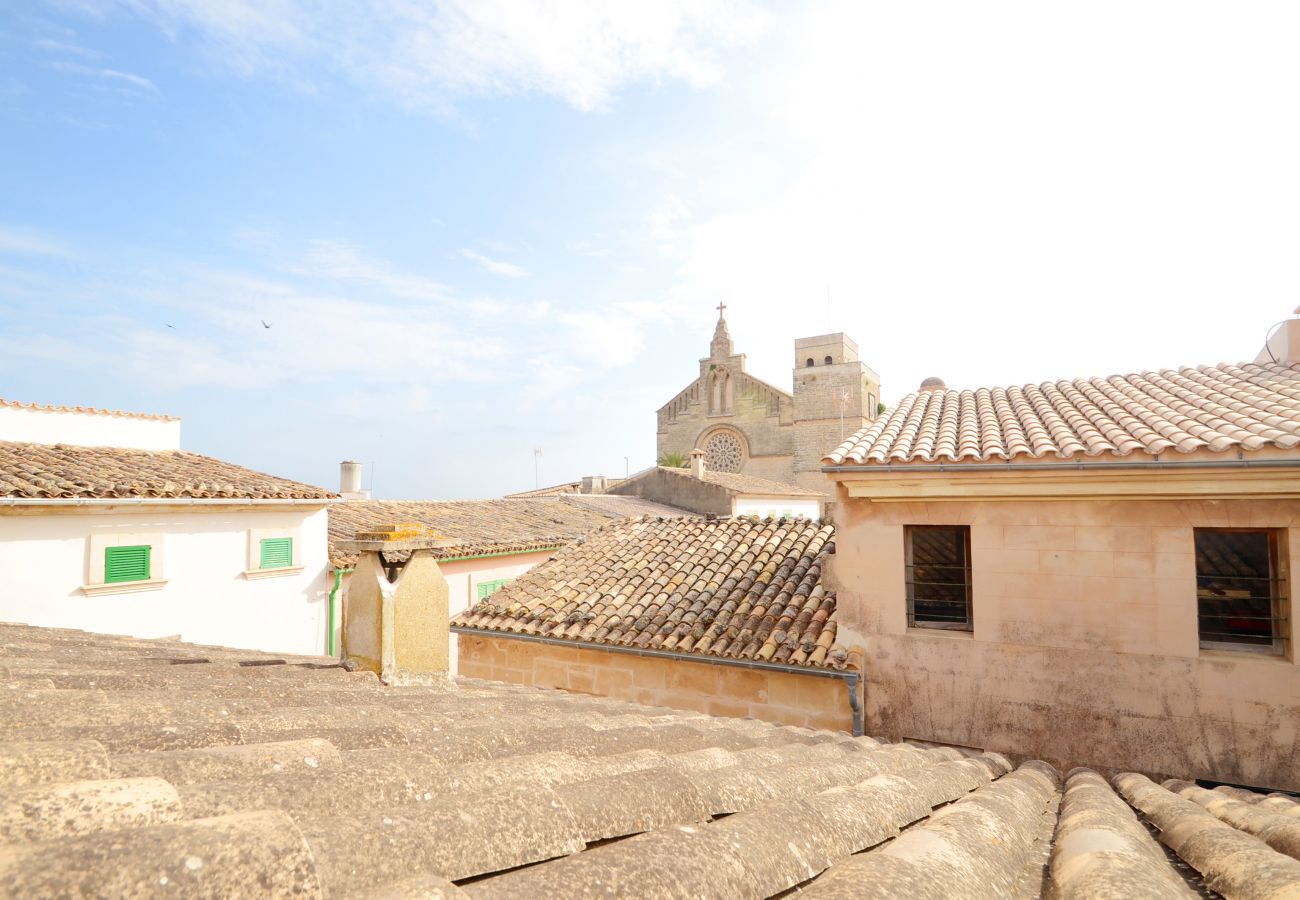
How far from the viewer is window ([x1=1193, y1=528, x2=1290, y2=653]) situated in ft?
19.4

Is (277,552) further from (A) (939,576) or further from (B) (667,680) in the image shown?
(A) (939,576)

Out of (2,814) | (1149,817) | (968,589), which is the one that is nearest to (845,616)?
(968,589)

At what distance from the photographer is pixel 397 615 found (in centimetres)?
437

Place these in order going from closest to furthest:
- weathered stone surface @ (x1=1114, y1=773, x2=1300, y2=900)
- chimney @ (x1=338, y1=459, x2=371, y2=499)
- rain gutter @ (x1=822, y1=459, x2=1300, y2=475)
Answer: weathered stone surface @ (x1=1114, y1=773, x2=1300, y2=900), rain gutter @ (x1=822, y1=459, x2=1300, y2=475), chimney @ (x1=338, y1=459, x2=371, y2=499)

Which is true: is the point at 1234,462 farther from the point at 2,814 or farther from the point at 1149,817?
the point at 2,814

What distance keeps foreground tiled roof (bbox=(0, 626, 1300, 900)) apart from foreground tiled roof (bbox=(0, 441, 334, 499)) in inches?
280

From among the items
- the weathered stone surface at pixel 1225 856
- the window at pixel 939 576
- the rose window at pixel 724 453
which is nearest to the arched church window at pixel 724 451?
the rose window at pixel 724 453

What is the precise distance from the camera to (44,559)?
29.1 feet

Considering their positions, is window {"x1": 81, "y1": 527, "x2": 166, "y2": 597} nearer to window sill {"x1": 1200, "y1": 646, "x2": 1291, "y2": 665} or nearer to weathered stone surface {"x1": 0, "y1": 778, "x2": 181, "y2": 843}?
weathered stone surface {"x1": 0, "y1": 778, "x2": 181, "y2": 843}

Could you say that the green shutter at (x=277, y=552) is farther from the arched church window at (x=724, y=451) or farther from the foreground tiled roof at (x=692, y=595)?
the arched church window at (x=724, y=451)

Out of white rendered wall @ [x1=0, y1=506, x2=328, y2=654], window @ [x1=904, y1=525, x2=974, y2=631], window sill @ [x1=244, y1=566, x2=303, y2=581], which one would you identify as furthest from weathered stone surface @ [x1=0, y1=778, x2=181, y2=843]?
window sill @ [x1=244, y1=566, x2=303, y2=581]

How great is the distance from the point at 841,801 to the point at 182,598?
11540mm

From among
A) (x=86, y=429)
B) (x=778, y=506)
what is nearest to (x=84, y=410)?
(x=86, y=429)

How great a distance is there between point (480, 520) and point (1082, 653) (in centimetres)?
1446
